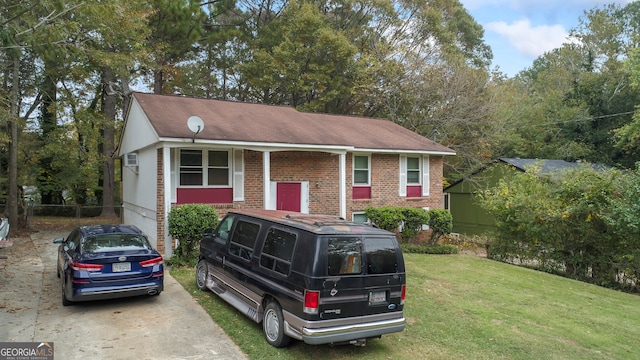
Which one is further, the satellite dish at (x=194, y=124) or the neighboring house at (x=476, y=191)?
the neighboring house at (x=476, y=191)

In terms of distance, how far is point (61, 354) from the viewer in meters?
5.32

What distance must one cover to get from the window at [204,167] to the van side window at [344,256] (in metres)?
9.24

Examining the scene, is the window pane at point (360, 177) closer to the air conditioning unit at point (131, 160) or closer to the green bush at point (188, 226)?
the green bush at point (188, 226)

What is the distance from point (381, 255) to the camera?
5.63 metres

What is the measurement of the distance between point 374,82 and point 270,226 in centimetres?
2158

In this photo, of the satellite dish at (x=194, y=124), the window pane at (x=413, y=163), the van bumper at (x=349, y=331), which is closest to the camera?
the van bumper at (x=349, y=331)

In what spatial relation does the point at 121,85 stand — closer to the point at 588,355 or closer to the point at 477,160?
the point at 477,160

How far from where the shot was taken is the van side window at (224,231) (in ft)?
24.4

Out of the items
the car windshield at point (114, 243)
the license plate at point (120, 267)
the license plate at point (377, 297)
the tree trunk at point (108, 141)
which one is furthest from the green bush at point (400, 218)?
the tree trunk at point (108, 141)

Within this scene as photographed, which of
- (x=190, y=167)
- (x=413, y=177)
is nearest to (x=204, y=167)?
(x=190, y=167)

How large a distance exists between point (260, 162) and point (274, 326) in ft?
30.8

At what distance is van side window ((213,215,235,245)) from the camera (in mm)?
7449

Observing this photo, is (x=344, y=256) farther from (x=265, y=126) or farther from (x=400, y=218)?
(x=400, y=218)

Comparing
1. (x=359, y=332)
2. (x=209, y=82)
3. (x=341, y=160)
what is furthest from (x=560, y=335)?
(x=209, y=82)
